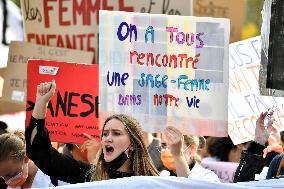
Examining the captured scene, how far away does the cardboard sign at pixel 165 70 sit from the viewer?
6.89 metres

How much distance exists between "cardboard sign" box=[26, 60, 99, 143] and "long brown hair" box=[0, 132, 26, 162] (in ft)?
1.90

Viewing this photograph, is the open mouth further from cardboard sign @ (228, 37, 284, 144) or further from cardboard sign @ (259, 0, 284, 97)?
cardboard sign @ (228, 37, 284, 144)

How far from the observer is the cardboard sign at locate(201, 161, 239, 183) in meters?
9.24

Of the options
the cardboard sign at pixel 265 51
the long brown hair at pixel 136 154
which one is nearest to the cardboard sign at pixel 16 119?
the long brown hair at pixel 136 154

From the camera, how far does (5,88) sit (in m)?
9.30

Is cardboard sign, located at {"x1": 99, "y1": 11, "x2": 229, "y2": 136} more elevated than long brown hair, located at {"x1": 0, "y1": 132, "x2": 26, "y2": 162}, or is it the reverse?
cardboard sign, located at {"x1": 99, "y1": 11, "x2": 229, "y2": 136}

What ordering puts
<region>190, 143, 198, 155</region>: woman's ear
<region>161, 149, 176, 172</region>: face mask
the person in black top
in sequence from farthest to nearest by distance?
<region>161, 149, 176, 172</region>: face mask < <region>190, 143, 198, 155</region>: woman's ear < the person in black top

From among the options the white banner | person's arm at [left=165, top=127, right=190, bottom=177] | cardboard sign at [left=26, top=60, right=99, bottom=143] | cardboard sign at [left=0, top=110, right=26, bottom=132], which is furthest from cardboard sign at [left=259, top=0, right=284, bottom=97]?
cardboard sign at [left=0, top=110, right=26, bottom=132]

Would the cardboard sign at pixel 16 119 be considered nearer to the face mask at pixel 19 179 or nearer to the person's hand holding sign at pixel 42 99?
the face mask at pixel 19 179

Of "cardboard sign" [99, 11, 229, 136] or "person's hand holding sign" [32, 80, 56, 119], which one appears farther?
"cardboard sign" [99, 11, 229, 136]

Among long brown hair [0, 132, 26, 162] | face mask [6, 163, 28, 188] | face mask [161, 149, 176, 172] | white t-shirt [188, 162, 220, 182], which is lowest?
face mask [161, 149, 176, 172]

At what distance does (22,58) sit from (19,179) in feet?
8.37

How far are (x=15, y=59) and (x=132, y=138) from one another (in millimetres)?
3016

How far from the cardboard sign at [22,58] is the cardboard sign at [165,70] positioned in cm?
203
